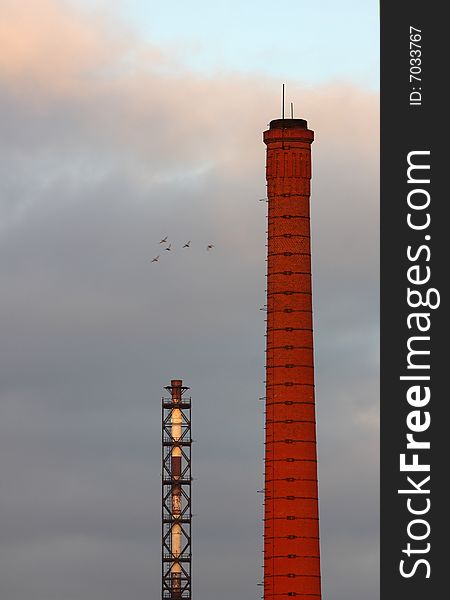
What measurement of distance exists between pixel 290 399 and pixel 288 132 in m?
12.4

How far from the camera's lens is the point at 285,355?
3883 inches

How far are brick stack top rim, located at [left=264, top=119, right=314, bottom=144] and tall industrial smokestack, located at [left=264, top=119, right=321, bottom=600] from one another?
113 centimetres

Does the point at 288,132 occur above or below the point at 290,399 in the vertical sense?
above

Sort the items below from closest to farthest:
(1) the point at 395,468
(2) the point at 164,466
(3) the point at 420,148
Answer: (1) the point at 395,468 → (3) the point at 420,148 → (2) the point at 164,466

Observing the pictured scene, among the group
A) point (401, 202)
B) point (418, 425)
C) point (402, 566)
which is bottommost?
point (402, 566)

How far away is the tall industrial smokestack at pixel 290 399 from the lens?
321 feet

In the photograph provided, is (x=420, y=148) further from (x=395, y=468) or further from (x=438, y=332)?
(x=395, y=468)

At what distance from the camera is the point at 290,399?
3888 inches

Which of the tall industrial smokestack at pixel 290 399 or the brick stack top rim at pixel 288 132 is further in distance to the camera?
the brick stack top rim at pixel 288 132

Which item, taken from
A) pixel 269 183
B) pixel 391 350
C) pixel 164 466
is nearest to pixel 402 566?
pixel 391 350

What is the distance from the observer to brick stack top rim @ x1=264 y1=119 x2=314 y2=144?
332ft

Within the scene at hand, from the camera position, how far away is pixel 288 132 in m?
101

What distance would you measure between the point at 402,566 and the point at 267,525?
2315 cm

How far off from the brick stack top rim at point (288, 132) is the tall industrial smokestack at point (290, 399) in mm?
1135
